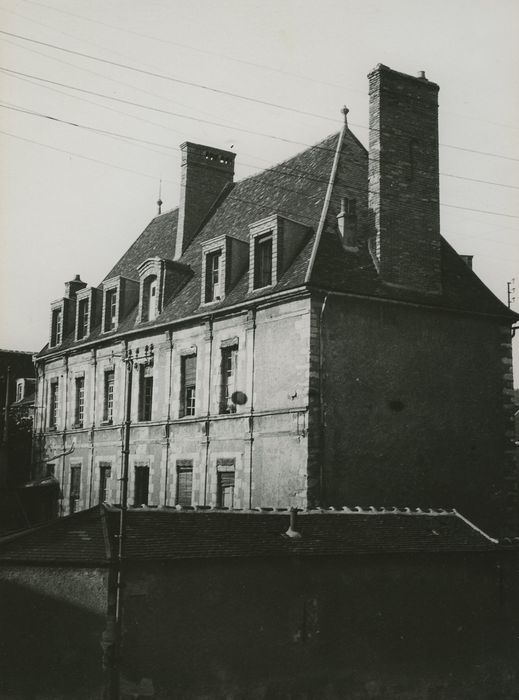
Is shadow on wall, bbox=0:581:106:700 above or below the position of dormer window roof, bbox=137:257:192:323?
below

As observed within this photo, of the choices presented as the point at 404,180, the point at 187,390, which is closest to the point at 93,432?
the point at 187,390

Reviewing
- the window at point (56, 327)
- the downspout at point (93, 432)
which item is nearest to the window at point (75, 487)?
the downspout at point (93, 432)

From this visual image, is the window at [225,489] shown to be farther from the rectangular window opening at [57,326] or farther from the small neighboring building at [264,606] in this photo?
the rectangular window opening at [57,326]

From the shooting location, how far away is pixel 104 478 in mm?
27500

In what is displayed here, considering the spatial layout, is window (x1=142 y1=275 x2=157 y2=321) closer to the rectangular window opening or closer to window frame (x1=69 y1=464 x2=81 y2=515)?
window frame (x1=69 y1=464 x2=81 y2=515)

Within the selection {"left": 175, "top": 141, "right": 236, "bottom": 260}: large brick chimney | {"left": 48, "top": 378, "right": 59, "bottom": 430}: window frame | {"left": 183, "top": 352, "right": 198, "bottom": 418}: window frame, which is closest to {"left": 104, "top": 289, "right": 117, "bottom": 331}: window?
{"left": 175, "top": 141, "right": 236, "bottom": 260}: large brick chimney

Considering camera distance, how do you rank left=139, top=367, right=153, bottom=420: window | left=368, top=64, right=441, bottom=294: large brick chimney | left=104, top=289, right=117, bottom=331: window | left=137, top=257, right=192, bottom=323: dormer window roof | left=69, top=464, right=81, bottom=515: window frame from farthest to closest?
left=69, top=464, right=81, bottom=515: window frame → left=104, top=289, right=117, bottom=331: window → left=139, top=367, right=153, bottom=420: window → left=137, top=257, right=192, bottom=323: dormer window roof → left=368, top=64, right=441, bottom=294: large brick chimney

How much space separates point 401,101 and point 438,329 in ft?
20.1

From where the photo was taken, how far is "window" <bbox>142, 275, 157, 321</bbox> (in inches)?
1027

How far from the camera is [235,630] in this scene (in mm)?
13914

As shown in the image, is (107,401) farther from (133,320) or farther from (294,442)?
(294,442)

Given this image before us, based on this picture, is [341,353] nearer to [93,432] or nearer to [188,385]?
[188,385]

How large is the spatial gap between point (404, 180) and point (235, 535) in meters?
11.1

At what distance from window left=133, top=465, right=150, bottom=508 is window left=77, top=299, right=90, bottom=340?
7230 mm
